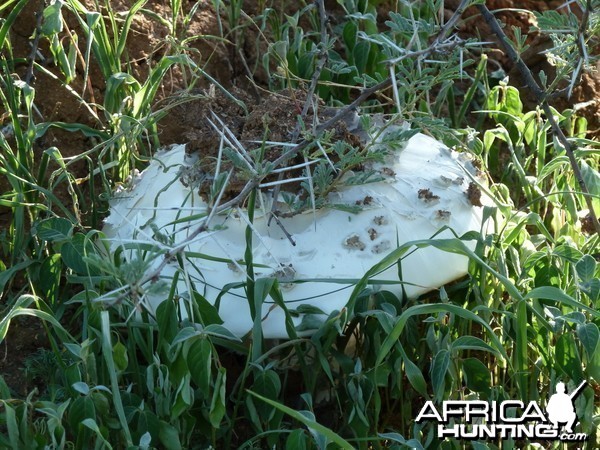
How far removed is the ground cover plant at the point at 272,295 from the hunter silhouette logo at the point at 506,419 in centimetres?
2

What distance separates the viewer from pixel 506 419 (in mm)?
1387

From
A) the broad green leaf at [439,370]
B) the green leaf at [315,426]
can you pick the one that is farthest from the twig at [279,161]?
the broad green leaf at [439,370]

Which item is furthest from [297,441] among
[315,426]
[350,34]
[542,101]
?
[350,34]

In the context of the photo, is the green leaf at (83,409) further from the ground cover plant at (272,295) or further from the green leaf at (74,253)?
the green leaf at (74,253)

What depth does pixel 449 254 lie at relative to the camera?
1521 millimetres

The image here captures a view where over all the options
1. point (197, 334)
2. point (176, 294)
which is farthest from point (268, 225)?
point (197, 334)

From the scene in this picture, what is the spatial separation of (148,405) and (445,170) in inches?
27.1

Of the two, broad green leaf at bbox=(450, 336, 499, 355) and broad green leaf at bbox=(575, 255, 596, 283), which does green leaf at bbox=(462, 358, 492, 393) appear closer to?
broad green leaf at bbox=(450, 336, 499, 355)

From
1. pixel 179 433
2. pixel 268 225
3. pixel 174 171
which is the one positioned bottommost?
pixel 179 433

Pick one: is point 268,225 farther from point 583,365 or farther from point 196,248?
point 583,365

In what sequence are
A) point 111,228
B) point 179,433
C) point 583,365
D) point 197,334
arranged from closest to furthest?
1. point 197,334
2. point 179,433
3. point 583,365
4. point 111,228

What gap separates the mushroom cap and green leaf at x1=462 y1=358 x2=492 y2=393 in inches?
6.3

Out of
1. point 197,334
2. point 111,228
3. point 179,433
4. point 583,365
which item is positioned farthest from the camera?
point 111,228

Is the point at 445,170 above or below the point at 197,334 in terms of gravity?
above
